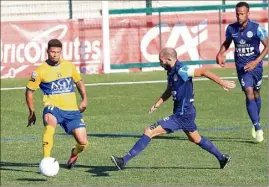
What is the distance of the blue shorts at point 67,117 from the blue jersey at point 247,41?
3809 mm

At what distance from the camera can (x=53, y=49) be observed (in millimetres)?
13102

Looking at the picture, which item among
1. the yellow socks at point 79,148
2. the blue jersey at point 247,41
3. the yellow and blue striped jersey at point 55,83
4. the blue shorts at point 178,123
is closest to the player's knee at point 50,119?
the yellow and blue striped jersey at point 55,83

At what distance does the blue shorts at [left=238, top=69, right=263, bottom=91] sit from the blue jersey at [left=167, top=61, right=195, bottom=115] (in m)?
2.81

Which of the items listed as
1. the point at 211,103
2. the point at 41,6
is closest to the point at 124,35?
the point at 41,6

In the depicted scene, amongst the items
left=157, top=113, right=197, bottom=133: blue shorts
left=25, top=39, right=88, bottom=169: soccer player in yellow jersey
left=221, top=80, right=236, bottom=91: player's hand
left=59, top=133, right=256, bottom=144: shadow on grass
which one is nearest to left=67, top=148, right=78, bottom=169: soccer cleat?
left=25, top=39, right=88, bottom=169: soccer player in yellow jersey

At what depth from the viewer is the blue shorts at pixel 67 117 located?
43.8 feet

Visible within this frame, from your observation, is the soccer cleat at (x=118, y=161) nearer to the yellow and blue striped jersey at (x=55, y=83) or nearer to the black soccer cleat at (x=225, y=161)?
the yellow and blue striped jersey at (x=55, y=83)

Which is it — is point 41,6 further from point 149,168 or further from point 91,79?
point 149,168

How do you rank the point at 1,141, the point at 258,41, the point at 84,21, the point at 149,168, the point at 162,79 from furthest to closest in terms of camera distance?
the point at 84,21 < the point at 162,79 < the point at 1,141 < the point at 258,41 < the point at 149,168

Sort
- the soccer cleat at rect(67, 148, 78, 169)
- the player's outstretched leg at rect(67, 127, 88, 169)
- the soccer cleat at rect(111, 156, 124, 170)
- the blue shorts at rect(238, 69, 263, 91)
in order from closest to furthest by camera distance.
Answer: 1. the soccer cleat at rect(111, 156, 124, 170)
2. the player's outstretched leg at rect(67, 127, 88, 169)
3. the soccer cleat at rect(67, 148, 78, 169)
4. the blue shorts at rect(238, 69, 263, 91)

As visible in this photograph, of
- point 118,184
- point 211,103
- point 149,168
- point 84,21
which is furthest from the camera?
point 84,21

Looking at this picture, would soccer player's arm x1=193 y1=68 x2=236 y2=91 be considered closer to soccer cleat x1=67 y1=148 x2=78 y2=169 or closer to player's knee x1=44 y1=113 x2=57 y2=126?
player's knee x1=44 y1=113 x2=57 y2=126

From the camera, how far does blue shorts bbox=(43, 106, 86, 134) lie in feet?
43.8

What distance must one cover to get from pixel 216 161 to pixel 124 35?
15.0m
